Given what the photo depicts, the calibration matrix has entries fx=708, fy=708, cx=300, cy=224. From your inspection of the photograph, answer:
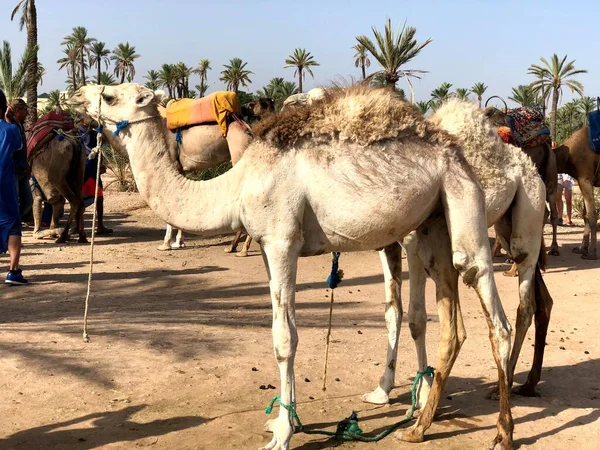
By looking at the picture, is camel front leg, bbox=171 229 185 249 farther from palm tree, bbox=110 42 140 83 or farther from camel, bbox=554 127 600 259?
palm tree, bbox=110 42 140 83

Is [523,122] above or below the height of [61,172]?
above

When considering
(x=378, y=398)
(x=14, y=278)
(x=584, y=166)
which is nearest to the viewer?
(x=378, y=398)

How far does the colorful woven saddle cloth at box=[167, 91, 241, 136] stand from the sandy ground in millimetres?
2771

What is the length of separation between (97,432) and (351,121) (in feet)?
8.59

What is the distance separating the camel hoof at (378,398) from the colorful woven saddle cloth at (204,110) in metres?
6.62

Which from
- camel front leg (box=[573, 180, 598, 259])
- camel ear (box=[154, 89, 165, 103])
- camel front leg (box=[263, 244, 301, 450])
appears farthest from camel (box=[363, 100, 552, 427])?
camel front leg (box=[573, 180, 598, 259])

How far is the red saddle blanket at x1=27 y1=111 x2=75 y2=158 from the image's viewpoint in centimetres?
1327

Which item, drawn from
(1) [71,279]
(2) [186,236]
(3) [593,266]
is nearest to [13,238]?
(1) [71,279]

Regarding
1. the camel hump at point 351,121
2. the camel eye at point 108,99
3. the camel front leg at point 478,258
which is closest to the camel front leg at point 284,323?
the camel hump at point 351,121

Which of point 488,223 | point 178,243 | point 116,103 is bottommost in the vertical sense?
point 178,243

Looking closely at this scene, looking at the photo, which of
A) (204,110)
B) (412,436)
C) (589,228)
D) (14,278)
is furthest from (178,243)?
(412,436)

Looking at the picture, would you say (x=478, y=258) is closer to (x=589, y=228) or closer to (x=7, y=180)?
(x=7, y=180)

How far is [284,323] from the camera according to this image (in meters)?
4.23

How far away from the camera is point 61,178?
13.3 meters
